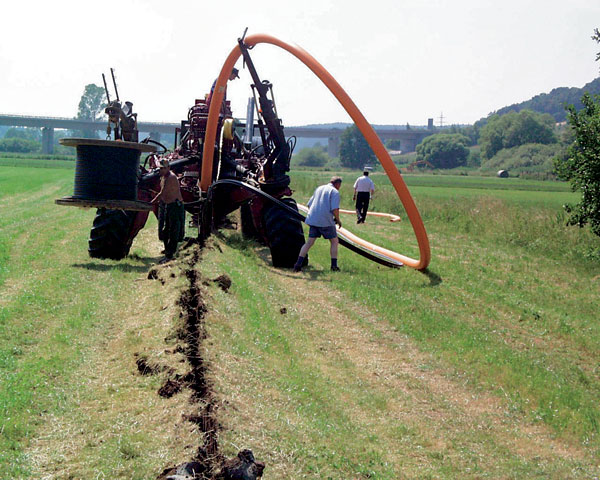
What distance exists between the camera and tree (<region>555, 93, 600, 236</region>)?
552 inches

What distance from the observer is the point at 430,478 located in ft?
16.1

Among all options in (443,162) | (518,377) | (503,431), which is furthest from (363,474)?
(443,162)

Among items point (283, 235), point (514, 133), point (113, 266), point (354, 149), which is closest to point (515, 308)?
point (283, 235)

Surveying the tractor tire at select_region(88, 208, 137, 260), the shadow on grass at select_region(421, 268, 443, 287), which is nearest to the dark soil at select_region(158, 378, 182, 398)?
the tractor tire at select_region(88, 208, 137, 260)

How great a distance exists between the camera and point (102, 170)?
10.6 metres

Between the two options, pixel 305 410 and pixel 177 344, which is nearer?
pixel 305 410

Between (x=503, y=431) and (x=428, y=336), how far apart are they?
255 centimetres

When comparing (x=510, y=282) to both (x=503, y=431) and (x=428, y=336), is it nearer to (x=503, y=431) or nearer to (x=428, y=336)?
(x=428, y=336)

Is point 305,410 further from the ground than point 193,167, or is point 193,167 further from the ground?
point 193,167

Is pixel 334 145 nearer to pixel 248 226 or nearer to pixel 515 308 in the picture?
pixel 248 226

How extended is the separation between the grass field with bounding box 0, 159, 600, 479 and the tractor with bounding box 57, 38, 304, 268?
1.92 feet

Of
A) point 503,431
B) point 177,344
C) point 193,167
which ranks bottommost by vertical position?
point 503,431

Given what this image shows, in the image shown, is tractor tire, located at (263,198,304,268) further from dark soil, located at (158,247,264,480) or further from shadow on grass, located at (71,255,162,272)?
dark soil, located at (158,247,264,480)

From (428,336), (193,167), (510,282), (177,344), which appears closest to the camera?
(177,344)
